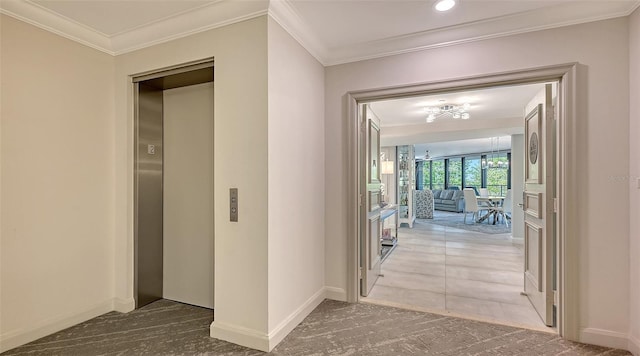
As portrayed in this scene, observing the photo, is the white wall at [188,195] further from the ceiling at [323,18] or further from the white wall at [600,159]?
the white wall at [600,159]

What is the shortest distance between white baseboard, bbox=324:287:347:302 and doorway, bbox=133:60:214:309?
1150 mm

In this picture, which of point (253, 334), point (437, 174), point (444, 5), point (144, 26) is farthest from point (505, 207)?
point (144, 26)

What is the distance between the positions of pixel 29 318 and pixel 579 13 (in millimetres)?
4781

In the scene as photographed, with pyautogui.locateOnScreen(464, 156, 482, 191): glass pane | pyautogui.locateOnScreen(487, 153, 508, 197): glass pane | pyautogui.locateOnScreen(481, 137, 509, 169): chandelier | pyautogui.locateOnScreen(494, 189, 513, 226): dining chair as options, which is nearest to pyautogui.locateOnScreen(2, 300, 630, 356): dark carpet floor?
pyautogui.locateOnScreen(494, 189, 513, 226): dining chair

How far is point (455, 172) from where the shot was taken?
564 inches

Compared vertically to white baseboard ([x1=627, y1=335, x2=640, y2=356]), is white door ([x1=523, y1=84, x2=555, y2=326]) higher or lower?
higher

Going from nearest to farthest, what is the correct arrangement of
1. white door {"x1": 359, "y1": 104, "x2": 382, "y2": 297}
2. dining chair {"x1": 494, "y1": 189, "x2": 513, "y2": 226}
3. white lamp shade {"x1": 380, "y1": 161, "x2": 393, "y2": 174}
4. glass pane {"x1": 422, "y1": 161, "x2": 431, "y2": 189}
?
white door {"x1": 359, "y1": 104, "x2": 382, "y2": 297}
white lamp shade {"x1": 380, "y1": 161, "x2": 393, "y2": 174}
dining chair {"x1": 494, "y1": 189, "x2": 513, "y2": 226}
glass pane {"x1": 422, "y1": 161, "x2": 431, "y2": 189}

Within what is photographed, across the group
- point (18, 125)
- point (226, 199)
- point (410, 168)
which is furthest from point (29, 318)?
point (410, 168)

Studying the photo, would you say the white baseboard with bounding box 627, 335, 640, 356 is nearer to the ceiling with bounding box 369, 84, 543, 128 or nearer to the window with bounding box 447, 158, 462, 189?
the ceiling with bounding box 369, 84, 543, 128

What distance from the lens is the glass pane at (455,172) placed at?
14172 mm

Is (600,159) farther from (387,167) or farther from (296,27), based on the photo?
(387,167)

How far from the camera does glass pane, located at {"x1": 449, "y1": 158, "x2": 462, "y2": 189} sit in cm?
1417

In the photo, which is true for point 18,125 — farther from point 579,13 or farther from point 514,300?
point 514,300

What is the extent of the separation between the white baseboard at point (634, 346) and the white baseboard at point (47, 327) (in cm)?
424
